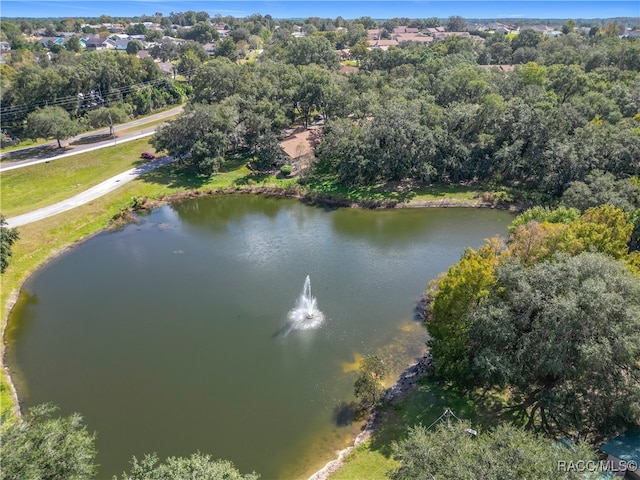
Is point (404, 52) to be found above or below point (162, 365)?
above

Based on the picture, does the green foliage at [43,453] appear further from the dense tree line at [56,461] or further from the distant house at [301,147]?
the distant house at [301,147]

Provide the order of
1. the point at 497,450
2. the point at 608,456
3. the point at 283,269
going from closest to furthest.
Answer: the point at 497,450
the point at 608,456
the point at 283,269

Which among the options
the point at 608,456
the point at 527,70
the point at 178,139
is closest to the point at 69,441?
the point at 608,456

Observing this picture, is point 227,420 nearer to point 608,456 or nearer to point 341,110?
point 608,456

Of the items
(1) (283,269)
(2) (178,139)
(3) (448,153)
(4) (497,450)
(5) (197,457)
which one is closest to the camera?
(4) (497,450)

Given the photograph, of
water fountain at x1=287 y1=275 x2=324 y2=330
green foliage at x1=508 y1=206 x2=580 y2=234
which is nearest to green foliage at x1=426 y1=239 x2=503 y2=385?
water fountain at x1=287 y1=275 x2=324 y2=330

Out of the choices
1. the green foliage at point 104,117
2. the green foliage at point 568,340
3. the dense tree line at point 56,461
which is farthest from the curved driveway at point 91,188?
the green foliage at point 568,340
